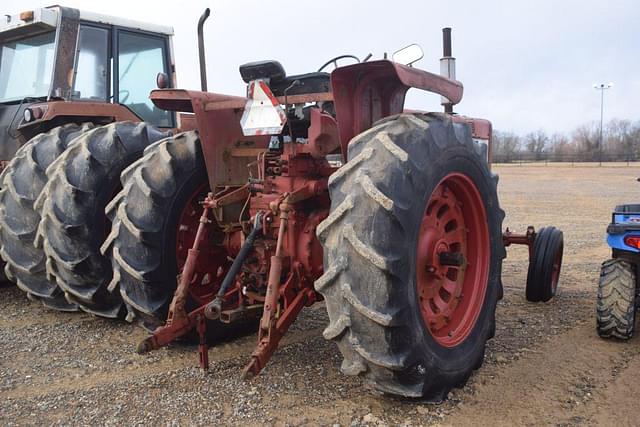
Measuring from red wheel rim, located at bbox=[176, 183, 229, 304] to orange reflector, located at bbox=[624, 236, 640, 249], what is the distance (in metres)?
2.84

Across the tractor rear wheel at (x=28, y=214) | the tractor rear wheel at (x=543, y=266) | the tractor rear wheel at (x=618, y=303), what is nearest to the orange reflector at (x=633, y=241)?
the tractor rear wheel at (x=618, y=303)

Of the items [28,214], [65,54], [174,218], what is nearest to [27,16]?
[65,54]

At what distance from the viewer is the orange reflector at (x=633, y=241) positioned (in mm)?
4066

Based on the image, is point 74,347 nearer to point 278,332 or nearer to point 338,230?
point 278,332

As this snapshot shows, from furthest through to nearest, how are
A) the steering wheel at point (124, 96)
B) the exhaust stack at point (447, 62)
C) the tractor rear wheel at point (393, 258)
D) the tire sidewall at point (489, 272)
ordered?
1. the steering wheel at point (124, 96)
2. the exhaust stack at point (447, 62)
3. the tire sidewall at point (489, 272)
4. the tractor rear wheel at point (393, 258)

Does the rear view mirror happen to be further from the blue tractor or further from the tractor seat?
the blue tractor

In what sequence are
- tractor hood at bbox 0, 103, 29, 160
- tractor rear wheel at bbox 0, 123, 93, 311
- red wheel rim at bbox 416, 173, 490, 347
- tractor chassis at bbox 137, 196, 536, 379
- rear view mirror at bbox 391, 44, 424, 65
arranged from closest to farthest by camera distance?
tractor chassis at bbox 137, 196, 536, 379
red wheel rim at bbox 416, 173, 490, 347
rear view mirror at bbox 391, 44, 424, 65
tractor rear wheel at bbox 0, 123, 93, 311
tractor hood at bbox 0, 103, 29, 160

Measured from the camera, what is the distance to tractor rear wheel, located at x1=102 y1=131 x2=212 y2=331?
143 inches

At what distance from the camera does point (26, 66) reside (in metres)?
6.29

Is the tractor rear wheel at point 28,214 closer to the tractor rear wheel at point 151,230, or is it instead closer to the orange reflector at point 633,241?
the tractor rear wheel at point 151,230

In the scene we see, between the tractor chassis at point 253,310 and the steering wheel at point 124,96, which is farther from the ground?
the steering wheel at point 124,96

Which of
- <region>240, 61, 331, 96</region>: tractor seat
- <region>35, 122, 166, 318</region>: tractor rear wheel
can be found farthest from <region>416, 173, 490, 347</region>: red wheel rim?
<region>35, 122, 166, 318</region>: tractor rear wheel

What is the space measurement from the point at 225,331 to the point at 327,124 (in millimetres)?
1682

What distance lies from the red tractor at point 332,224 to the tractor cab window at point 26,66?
2801 mm
